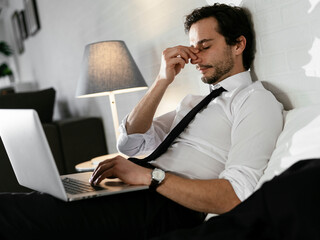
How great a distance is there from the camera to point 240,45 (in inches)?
63.2

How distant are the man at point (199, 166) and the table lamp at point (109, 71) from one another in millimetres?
608

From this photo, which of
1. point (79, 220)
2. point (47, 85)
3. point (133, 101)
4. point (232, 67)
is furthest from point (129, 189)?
point (47, 85)

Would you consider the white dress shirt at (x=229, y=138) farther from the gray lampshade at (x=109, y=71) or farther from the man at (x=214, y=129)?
the gray lampshade at (x=109, y=71)

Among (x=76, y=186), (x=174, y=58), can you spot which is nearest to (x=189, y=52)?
(x=174, y=58)

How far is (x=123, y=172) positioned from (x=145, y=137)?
1.40 feet

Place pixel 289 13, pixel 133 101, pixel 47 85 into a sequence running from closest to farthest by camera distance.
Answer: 1. pixel 289 13
2. pixel 133 101
3. pixel 47 85

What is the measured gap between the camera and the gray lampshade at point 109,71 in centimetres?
228

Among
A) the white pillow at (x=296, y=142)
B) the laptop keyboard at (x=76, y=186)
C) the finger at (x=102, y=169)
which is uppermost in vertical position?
the white pillow at (x=296, y=142)

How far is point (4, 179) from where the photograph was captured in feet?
9.16

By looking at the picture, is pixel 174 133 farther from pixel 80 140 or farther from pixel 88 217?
pixel 80 140

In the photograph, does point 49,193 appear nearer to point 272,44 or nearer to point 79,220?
point 79,220

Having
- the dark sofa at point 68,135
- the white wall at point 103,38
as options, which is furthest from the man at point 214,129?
the dark sofa at point 68,135

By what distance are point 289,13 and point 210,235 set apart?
906 mm

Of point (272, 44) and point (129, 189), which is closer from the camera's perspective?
point (129, 189)
